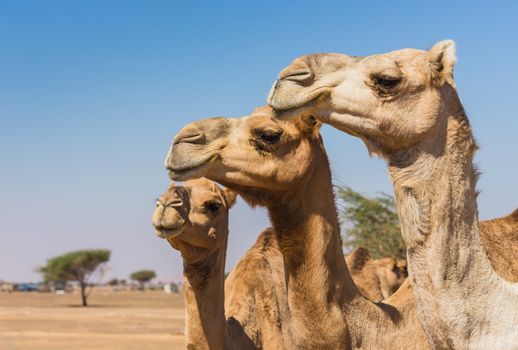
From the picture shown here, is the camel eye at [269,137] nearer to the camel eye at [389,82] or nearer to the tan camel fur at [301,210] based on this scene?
the tan camel fur at [301,210]

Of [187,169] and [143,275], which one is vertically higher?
[143,275]

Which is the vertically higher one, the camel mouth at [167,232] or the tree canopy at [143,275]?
the tree canopy at [143,275]

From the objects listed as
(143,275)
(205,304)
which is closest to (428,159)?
(205,304)

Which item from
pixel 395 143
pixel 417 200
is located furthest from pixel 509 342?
pixel 395 143

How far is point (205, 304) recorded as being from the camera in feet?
20.6

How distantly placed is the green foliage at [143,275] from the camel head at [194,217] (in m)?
86.9

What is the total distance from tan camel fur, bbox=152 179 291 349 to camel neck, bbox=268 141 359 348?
1.17 metres

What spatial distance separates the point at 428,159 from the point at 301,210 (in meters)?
1.45

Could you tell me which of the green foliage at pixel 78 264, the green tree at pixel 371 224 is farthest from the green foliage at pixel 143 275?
the green tree at pixel 371 224

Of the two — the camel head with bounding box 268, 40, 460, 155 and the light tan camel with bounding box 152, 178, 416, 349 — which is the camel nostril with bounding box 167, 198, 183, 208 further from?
the camel head with bounding box 268, 40, 460, 155

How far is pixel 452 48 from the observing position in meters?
3.99

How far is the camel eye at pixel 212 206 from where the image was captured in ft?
21.8

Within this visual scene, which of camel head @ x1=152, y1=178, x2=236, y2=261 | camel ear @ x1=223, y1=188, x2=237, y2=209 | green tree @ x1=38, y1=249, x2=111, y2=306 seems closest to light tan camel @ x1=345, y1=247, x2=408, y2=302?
camel ear @ x1=223, y1=188, x2=237, y2=209

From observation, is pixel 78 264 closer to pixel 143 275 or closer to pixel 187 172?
pixel 143 275
